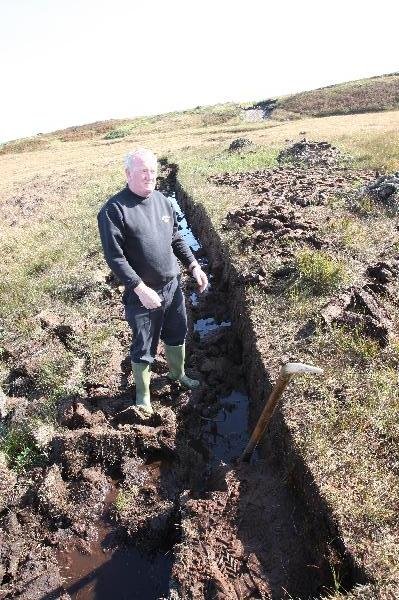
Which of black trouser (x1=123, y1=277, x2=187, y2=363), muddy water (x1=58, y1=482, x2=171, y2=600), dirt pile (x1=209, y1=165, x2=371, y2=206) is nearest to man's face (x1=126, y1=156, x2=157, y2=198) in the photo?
Result: black trouser (x1=123, y1=277, x2=187, y2=363)

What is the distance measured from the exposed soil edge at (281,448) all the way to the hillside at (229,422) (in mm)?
16

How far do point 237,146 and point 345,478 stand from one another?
19.9 m

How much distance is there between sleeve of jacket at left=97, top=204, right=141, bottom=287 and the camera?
12.6 ft

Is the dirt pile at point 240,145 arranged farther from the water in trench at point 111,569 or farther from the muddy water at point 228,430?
the water in trench at point 111,569

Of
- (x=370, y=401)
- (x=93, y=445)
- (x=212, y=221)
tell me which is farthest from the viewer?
(x=212, y=221)

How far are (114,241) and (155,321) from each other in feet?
3.46

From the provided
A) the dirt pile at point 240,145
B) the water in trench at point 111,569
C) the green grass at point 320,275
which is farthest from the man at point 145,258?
the dirt pile at point 240,145

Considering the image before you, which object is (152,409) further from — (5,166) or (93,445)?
(5,166)

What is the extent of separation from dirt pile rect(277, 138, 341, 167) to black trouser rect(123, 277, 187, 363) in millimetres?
11439

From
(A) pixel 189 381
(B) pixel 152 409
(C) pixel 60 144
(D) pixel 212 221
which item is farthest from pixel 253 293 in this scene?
(C) pixel 60 144

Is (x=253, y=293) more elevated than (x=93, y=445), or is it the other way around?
(x=253, y=293)

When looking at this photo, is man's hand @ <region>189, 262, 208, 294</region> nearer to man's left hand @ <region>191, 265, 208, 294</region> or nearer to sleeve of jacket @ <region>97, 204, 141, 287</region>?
man's left hand @ <region>191, 265, 208, 294</region>

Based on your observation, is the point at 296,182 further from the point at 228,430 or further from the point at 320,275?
the point at 228,430

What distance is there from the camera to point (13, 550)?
373 cm
